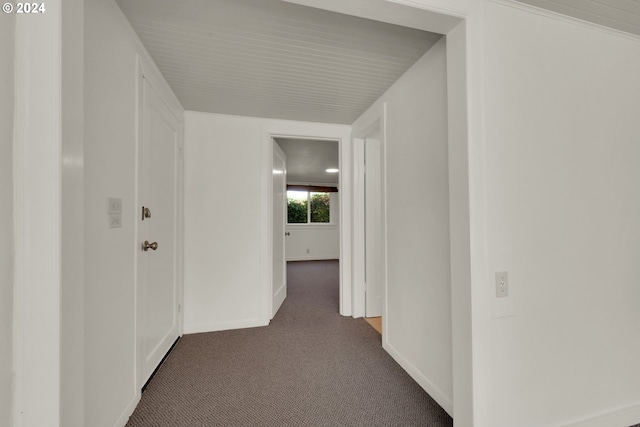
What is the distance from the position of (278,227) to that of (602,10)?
3.08 m

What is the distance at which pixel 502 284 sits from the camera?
1255 mm

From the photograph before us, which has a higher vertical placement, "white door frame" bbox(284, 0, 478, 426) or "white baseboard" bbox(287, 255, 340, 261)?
"white door frame" bbox(284, 0, 478, 426)

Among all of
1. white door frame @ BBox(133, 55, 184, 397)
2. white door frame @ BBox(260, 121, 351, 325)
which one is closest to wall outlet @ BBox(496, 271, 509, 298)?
white door frame @ BBox(260, 121, 351, 325)

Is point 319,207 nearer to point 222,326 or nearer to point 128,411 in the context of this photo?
point 222,326

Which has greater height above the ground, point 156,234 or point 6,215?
point 6,215

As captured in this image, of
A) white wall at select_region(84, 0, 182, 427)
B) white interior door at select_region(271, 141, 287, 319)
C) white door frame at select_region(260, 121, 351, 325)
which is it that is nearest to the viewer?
white wall at select_region(84, 0, 182, 427)

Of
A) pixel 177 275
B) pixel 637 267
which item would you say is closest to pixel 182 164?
pixel 177 275

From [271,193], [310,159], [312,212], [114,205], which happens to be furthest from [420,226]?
[312,212]

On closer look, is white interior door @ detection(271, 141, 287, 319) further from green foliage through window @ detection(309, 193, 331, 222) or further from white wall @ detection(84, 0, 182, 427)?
green foliage through window @ detection(309, 193, 331, 222)

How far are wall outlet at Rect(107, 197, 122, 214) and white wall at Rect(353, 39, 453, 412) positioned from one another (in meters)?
1.82

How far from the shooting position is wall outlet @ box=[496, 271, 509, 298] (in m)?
1.25

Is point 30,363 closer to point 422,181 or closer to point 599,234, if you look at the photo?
point 422,181

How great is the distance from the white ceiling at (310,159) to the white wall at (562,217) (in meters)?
2.43

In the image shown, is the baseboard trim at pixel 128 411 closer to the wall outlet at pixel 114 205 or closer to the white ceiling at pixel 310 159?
the wall outlet at pixel 114 205
